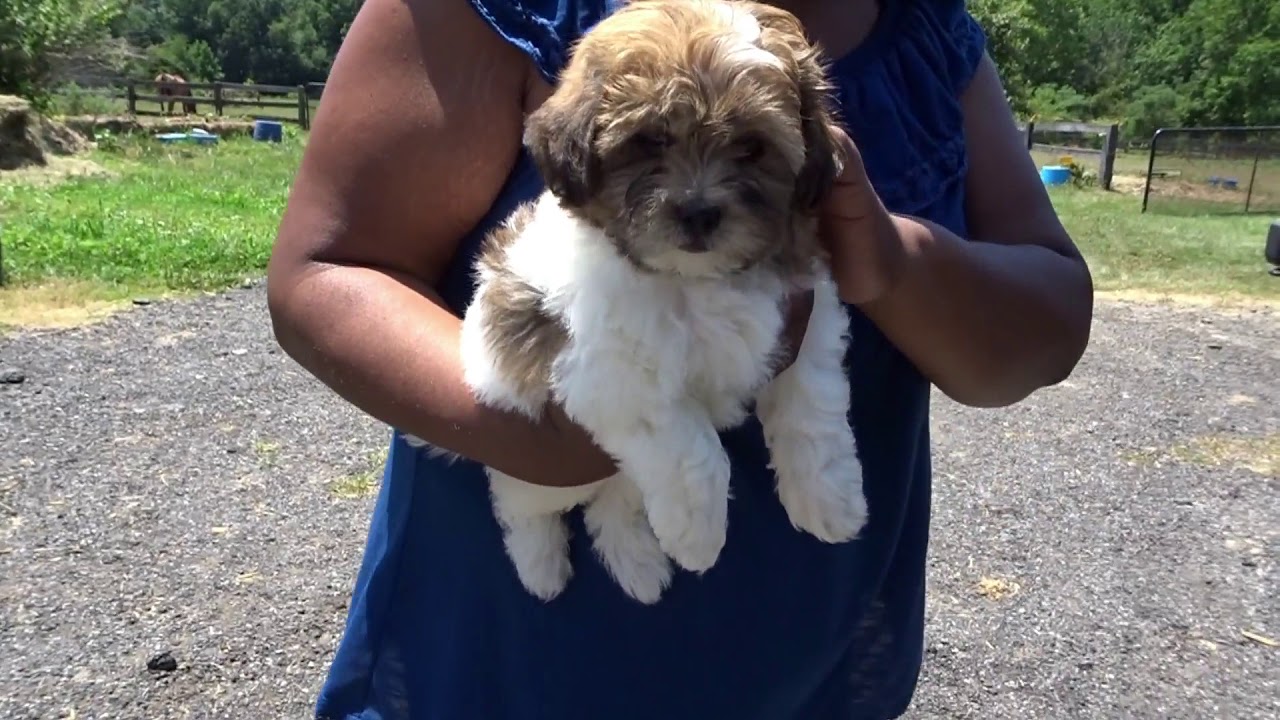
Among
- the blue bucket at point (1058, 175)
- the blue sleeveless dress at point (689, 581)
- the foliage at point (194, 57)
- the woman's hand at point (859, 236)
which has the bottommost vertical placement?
the foliage at point (194, 57)

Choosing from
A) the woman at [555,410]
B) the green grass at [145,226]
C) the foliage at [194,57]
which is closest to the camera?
the woman at [555,410]

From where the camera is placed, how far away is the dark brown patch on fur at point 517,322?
1816 mm

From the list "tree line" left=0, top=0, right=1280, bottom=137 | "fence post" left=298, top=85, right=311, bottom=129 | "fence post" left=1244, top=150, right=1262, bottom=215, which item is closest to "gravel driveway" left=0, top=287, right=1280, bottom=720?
"fence post" left=1244, top=150, right=1262, bottom=215

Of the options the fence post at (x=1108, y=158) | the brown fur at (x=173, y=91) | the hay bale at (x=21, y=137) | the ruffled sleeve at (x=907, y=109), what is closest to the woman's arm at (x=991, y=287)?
the ruffled sleeve at (x=907, y=109)

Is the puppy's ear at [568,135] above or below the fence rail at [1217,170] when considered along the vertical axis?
above

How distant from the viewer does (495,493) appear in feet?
6.46

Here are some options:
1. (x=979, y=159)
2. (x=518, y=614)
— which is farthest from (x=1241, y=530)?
(x=518, y=614)

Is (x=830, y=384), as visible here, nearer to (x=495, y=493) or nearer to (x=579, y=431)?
(x=579, y=431)

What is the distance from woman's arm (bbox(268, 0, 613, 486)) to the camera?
1733 millimetres

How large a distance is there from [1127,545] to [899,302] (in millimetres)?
5351

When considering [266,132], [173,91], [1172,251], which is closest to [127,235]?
[1172,251]

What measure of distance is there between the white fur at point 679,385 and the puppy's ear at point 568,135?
0.11 metres

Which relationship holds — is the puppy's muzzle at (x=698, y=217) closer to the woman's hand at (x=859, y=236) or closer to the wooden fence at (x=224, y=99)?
the woman's hand at (x=859, y=236)

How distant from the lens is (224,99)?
38.0m
